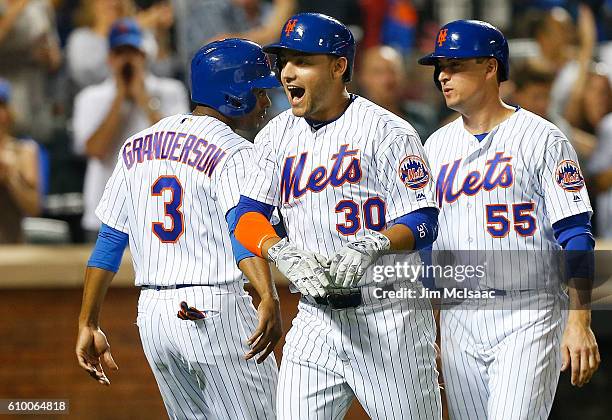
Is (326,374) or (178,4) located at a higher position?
(178,4)

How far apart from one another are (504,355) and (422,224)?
0.66 meters

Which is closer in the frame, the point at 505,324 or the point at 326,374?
the point at 326,374

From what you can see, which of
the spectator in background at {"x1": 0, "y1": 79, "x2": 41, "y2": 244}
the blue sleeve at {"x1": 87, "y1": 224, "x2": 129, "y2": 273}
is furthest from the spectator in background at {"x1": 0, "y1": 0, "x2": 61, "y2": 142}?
the blue sleeve at {"x1": 87, "y1": 224, "x2": 129, "y2": 273}

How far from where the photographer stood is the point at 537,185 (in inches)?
156

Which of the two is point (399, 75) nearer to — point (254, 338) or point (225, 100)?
point (225, 100)

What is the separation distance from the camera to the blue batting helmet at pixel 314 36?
3615 mm

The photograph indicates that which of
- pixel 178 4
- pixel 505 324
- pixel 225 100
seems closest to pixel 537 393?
pixel 505 324

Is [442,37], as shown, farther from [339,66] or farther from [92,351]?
[92,351]

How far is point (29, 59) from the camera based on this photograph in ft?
23.4

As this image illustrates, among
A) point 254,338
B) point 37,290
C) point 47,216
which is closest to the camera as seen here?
point 254,338

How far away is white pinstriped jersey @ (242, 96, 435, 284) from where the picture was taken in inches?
142

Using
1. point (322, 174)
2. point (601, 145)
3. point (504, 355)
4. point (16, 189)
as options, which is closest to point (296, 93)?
point (322, 174)

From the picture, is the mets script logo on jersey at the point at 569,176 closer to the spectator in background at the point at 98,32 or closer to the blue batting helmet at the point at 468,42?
the blue batting helmet at the point at 468,42

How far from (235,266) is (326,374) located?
58 centimetres
